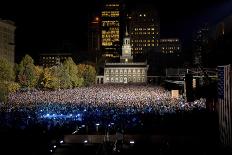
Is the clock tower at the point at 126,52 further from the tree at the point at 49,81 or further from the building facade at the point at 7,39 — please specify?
the tree at the point at 49,81

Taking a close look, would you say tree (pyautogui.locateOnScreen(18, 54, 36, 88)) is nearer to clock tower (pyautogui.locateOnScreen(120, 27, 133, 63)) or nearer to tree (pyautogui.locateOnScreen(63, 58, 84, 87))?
tree (pyautogui.locateOnScreen(63, 58, 84, 87))

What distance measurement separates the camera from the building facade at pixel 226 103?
20188mm

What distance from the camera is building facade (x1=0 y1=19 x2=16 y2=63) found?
120 m

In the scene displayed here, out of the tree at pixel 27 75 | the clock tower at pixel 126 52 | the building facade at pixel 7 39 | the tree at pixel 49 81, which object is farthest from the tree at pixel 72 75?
the clock tower at pixel 126 52

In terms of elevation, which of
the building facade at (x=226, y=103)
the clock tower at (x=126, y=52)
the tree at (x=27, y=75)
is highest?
the clock tower at (x=126, y=52)

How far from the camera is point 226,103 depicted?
20.7 metres

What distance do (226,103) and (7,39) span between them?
111m

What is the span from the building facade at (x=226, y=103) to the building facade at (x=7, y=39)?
102m

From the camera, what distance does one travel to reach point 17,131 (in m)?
23.8

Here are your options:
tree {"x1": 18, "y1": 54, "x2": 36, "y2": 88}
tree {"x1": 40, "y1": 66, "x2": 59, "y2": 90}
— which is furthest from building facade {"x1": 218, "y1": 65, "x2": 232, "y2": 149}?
tree {"x1": 40, "y1": 66, "x2": 59, "y2": 90}

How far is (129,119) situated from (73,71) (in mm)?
75083

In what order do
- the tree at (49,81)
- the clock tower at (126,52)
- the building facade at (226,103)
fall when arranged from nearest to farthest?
1. the building facade at (226,103)
2. the tree at (49,81)
3. the clock tower at (126,52)

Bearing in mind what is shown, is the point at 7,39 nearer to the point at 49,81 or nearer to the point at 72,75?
the point at 72,75

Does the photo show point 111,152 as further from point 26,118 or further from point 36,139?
point 26,118
